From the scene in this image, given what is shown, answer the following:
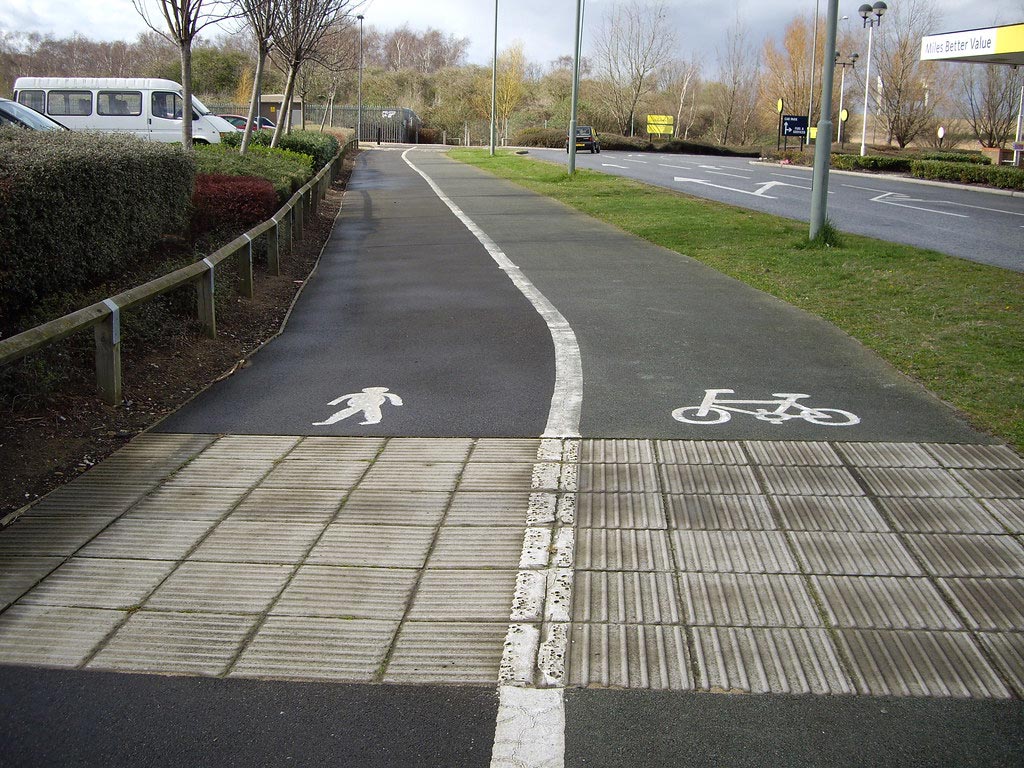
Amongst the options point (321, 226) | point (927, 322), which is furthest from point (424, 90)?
point (927, 322)

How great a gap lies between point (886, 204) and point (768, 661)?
72.2 ft

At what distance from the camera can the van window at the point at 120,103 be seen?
3123 cm

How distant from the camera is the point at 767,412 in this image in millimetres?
6488

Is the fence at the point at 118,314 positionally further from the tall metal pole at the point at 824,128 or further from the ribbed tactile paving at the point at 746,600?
the tall metal pole at the point at 824,128

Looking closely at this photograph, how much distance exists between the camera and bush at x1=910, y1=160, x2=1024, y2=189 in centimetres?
2959

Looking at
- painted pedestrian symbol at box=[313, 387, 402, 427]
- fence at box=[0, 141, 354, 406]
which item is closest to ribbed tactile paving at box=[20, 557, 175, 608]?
fence at box=[0, 141, 354, 406]

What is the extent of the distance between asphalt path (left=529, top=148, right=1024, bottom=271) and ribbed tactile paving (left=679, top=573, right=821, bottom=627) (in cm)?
1110

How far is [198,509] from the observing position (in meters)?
5.00

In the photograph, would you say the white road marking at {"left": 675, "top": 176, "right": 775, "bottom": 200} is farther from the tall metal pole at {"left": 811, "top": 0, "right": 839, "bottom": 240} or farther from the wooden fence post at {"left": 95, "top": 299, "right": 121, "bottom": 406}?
the wooden fence post at {"left": 95, "top": 299, "right": 121, "bottom": 406}

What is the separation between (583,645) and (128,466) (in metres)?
3.17

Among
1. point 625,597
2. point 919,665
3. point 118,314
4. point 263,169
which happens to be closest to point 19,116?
point 263,169

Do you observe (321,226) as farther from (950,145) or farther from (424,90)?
(424,90)

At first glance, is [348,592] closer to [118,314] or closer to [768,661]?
[768,661]

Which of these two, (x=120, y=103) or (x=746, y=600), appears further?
(x=120, y=103)
